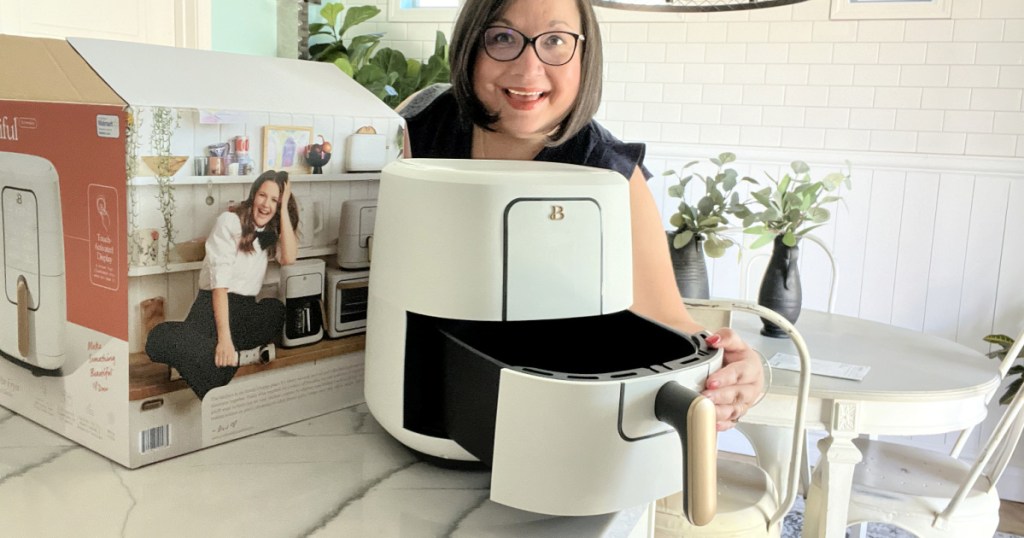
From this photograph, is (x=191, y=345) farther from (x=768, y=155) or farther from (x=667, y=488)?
(x=768, y=155)

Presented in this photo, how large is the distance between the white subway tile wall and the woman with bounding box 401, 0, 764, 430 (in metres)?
2.27

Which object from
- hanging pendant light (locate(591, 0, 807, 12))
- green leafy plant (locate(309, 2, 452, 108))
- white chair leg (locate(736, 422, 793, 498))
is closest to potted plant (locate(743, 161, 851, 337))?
white chair leg (locate(736, 422, 793, 498))

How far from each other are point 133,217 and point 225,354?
150 millimetres

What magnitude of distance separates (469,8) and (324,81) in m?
0.23

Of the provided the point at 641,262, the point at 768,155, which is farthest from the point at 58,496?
the point at 768,155

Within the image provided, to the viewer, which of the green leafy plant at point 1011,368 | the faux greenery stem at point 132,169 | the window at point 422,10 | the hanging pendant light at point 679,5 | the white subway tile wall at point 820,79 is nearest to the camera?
the faux greenery stem at point 132,169

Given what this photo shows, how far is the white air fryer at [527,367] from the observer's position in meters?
0.57

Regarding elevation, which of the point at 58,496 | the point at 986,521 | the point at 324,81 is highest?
the point at 324,81

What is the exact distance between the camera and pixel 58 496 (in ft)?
2.04

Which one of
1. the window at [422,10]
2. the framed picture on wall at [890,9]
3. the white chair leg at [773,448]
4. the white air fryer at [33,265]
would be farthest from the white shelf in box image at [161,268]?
the window at [422,10]

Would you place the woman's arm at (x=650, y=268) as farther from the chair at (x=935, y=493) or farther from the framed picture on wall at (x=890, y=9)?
the framed picture on wall at (x=890, y=9)

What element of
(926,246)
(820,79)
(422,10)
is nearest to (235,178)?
(820,79)

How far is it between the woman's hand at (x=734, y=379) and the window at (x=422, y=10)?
10.1 ft

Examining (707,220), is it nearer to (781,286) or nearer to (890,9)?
(781,286)
